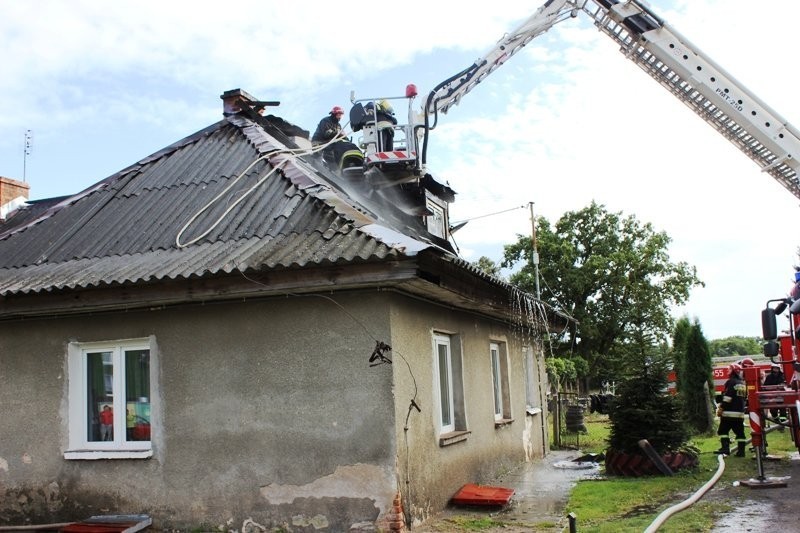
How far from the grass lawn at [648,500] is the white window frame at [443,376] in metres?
1.74

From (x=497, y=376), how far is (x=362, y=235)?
20.0 feet

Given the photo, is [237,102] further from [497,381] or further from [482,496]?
[482,496]

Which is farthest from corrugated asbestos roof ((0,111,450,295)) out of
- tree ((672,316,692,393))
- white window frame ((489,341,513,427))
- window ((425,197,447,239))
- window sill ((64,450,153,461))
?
tree ((672,316,692,393))

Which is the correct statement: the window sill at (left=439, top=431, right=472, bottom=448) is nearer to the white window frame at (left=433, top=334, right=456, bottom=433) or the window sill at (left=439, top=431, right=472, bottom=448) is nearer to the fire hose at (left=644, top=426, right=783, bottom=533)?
the white window frame at (left=433, top=334, right=456, bottom=433)

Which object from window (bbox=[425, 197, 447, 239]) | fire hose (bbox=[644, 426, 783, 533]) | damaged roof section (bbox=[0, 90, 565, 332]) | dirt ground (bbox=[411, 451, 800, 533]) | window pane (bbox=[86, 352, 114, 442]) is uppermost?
window (bbox=[425, 197, 447, 239])

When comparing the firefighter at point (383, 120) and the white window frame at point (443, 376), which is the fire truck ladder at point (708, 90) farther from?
the white window frame at point (443, 376)

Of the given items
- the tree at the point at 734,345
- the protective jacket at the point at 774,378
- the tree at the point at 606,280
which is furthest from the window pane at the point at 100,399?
the tree at the point at 734,345

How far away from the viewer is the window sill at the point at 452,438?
27.5 ft

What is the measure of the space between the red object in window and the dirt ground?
8cm

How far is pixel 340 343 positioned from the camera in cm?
716

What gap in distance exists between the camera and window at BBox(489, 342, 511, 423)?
12234mm

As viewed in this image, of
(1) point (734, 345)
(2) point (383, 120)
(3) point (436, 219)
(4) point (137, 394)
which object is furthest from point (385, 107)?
(1) point (734, 345)

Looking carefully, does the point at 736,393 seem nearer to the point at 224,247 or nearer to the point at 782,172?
the point at 782,172

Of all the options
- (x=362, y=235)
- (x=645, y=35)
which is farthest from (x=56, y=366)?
(x=645, y=35)
